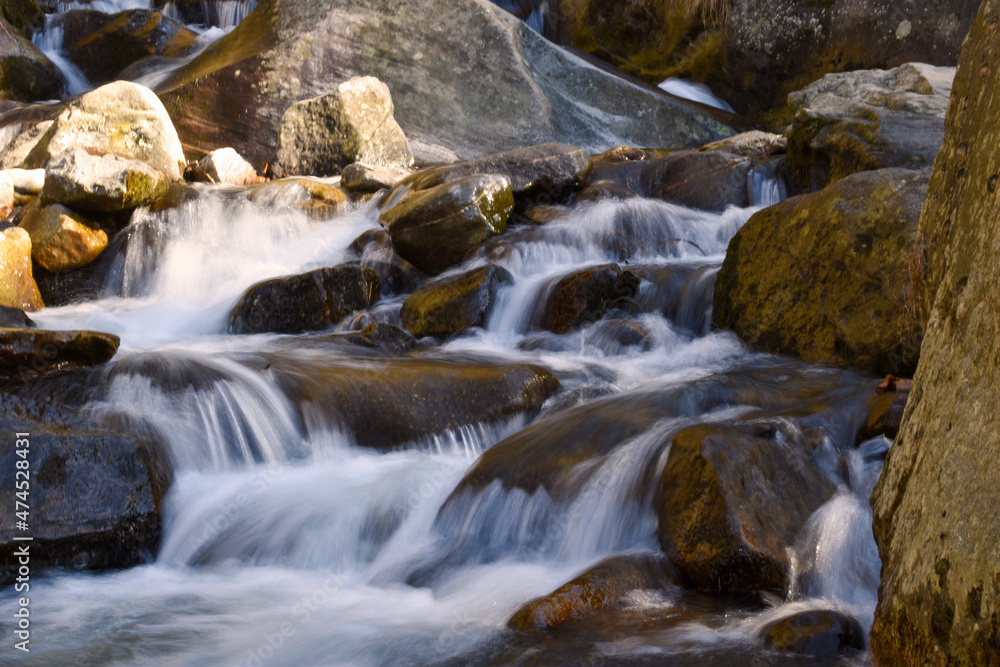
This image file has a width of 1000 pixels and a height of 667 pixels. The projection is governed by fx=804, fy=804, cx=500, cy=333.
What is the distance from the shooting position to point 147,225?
796 cm

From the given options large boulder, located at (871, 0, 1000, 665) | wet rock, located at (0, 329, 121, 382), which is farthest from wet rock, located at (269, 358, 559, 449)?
large boulder, located at (871, 0, 1000, 665)

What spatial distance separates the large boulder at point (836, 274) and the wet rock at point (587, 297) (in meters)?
0.97

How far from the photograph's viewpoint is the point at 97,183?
7.61 meters

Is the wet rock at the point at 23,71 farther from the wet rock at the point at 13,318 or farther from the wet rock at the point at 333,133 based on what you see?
the wet rock at the point at 13,318

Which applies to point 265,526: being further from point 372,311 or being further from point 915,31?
point 915,31

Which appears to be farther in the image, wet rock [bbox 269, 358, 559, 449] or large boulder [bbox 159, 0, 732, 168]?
large boulder [bbox 159, 0, 732, 168]

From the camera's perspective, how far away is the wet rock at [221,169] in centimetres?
934

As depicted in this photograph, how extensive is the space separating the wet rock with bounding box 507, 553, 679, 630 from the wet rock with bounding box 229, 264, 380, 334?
4.05 m

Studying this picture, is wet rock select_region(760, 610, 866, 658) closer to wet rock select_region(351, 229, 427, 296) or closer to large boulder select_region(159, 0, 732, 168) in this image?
wet rock select_region(351, 229, 427, 296)

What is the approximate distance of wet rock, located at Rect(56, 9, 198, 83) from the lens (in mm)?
13234

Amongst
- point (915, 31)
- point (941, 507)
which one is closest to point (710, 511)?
point (941, 507)

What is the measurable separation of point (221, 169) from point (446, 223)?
144 inches

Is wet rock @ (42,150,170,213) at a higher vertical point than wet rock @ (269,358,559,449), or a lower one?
higher

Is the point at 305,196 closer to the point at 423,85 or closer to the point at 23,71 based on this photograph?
the point at 423,85
